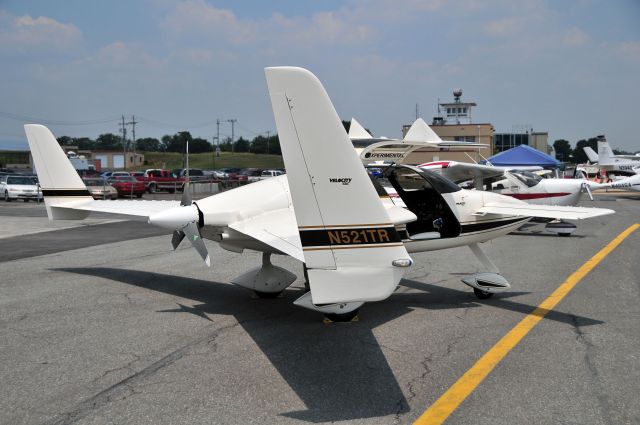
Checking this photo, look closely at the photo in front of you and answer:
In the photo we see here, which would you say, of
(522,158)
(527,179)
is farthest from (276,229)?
(522,158)

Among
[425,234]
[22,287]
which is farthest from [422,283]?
[22,287]

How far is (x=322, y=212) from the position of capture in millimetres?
5250

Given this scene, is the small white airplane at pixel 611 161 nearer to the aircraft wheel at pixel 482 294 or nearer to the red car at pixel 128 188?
the red car at pixel 128 188

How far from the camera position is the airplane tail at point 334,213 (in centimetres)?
501

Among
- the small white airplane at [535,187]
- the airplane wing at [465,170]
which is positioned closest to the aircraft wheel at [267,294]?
the airplane wing at [465,170]

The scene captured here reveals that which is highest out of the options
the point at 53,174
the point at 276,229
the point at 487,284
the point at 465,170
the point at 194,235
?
the point at 465,170

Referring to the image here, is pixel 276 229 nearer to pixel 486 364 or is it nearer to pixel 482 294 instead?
pixel 486 364

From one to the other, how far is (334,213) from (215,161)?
372 ft

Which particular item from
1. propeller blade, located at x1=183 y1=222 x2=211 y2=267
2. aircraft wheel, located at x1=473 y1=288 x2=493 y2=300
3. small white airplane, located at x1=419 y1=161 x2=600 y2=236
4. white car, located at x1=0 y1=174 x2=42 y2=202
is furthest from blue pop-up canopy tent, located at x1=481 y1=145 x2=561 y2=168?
propeller blade, located at x1=183 y1=222 x2=211 y2=267

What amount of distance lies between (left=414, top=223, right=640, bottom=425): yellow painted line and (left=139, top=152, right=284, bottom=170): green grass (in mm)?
93767

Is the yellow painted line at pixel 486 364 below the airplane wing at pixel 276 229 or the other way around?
below

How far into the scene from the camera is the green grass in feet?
353

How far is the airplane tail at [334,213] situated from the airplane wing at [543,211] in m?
3.61

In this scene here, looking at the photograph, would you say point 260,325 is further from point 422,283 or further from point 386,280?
point 422,283
